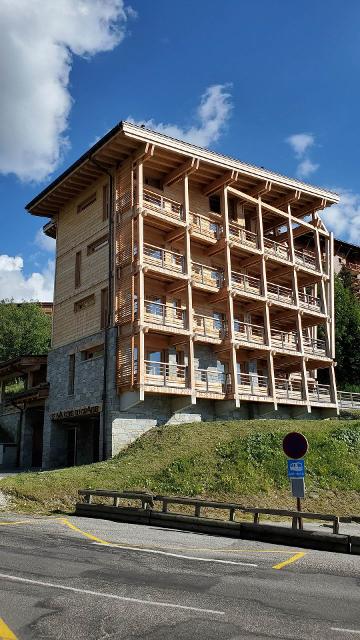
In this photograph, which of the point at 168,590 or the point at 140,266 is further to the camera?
Result: the point at 140,266

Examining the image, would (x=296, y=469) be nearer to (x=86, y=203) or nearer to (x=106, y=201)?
(x=106, y=201)

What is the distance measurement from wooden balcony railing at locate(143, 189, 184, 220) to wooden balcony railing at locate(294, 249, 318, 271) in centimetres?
1088

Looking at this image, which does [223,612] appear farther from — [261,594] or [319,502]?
[319,502]

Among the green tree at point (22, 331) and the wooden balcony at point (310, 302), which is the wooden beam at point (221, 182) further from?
the green tree at point (22, 331)

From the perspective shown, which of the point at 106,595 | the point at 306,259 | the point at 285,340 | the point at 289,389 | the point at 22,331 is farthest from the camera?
the point at 22,331

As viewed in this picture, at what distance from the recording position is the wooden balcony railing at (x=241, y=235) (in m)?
35.4

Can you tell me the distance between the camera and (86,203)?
35.0m

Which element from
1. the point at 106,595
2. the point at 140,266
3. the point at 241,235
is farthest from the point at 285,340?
the point at 106,595

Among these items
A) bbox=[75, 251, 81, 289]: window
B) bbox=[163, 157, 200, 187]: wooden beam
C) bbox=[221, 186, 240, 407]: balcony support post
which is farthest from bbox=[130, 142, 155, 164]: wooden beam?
bbox=[75, 251, 81, 289]: window

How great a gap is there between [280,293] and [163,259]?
44.6 feet

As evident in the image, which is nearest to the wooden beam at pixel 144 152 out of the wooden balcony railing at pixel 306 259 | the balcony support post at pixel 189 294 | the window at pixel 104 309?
the balcony support post at pixel 189 294

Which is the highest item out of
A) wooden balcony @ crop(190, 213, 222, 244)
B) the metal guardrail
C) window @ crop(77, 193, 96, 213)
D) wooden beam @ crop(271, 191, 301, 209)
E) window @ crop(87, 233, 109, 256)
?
wooden beam @ crop(271, 191, 301, 209)

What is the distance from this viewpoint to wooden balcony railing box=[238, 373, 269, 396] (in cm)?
3281

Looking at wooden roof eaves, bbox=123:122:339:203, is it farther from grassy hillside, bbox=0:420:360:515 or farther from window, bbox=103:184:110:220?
grassy hillside, bbox=0:420:360:515
